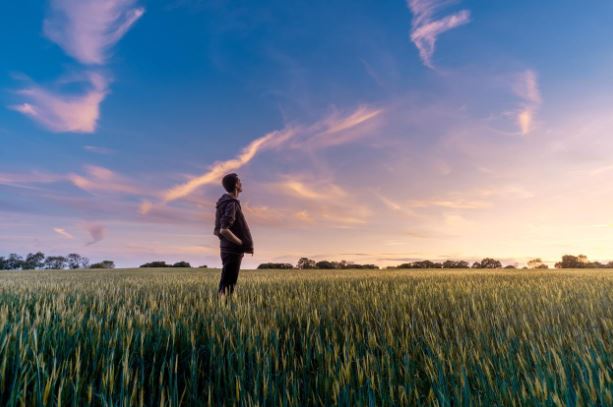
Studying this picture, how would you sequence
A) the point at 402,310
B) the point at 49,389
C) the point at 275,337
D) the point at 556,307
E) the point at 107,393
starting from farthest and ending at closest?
the point at 556,307, the point at 402,310, the point at 275,337, the point at 107,393, the point at 49,389

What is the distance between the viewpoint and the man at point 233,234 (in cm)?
566

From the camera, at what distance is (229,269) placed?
19.2 ft

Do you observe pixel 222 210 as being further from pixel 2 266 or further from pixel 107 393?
pixel 2 266

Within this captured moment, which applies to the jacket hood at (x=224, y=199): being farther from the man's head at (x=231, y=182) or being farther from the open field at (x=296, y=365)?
the open field at (x=296, y=365)

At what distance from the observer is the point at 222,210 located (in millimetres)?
Result: 5637

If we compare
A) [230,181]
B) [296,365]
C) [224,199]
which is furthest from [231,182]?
[296,365]

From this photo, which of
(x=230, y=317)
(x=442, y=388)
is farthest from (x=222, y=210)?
(x=442, y=388)

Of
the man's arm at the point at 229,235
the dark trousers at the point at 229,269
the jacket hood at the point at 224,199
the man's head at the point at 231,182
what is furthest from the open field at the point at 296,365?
the man's head at the point at 231,182

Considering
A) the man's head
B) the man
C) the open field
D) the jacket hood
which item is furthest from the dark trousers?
the open field

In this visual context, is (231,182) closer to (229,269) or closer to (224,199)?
(224,199)

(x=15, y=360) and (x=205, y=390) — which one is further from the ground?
(x=15, y=360)

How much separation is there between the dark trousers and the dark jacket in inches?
3.5

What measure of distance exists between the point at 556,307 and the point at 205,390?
16.0 ft

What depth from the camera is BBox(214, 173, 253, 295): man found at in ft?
18.6
